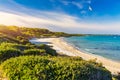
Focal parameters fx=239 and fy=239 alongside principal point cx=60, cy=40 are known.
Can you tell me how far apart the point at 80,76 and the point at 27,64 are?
2.50 meters

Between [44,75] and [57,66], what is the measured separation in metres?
0.75

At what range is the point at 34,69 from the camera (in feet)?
35.1

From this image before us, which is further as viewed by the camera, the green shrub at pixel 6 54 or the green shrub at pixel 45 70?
the green shrub at pixel 6 54

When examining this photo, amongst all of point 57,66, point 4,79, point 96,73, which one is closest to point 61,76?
point 57,66

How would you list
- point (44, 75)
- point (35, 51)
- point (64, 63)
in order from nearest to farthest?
1. point (44, 75)
2. point (64, 63)
3. point (35, 51)

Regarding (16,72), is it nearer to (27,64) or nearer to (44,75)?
(27,64)

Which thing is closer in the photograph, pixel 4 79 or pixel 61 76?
pixel 61 76

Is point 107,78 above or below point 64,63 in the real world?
below

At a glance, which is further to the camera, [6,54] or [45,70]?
[6,54]

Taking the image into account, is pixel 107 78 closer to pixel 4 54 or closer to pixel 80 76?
pixel 80 76

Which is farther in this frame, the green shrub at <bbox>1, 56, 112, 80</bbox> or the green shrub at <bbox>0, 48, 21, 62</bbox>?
the green shrub at <bbox>0, 48, 21, 62</bbox>

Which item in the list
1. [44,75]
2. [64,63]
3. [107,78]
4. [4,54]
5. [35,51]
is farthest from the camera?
[35,51]

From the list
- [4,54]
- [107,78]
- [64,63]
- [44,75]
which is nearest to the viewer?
[44,75]

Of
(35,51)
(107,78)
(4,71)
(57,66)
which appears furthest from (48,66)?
(35,51)
